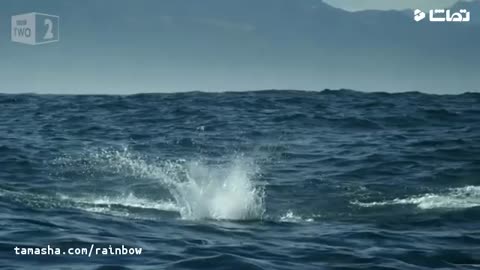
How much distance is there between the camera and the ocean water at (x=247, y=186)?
12.3 metres

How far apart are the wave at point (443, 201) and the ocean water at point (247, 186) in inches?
2.0

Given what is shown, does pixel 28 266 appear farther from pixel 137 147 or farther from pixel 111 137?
pixel 111 137

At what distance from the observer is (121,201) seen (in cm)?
1777

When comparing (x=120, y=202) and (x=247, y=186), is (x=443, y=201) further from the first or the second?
(x=120, y=202)

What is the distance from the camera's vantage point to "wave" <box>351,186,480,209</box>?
17.2m

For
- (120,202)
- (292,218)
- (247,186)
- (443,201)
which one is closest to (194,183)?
(247,186)

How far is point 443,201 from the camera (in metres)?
17.8

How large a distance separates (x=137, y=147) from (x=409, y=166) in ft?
33.3

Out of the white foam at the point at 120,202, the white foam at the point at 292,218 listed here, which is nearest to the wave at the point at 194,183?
the white foam at the point at 120,202

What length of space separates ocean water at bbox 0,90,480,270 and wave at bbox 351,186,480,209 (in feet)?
0.17

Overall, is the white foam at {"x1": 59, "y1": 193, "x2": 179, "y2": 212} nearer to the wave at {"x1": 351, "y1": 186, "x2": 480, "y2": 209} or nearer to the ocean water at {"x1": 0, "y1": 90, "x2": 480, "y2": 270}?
the ocean water at {"x1": 0, "y1": 90, "x2": 480, "y2": 270}

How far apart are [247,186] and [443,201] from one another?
4.95 metres

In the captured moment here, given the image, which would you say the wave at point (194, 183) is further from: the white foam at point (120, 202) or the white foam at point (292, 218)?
the white foam at point (292, 218)

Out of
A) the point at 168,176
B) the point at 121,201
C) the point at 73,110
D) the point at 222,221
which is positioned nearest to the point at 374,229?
the point at 222,221
